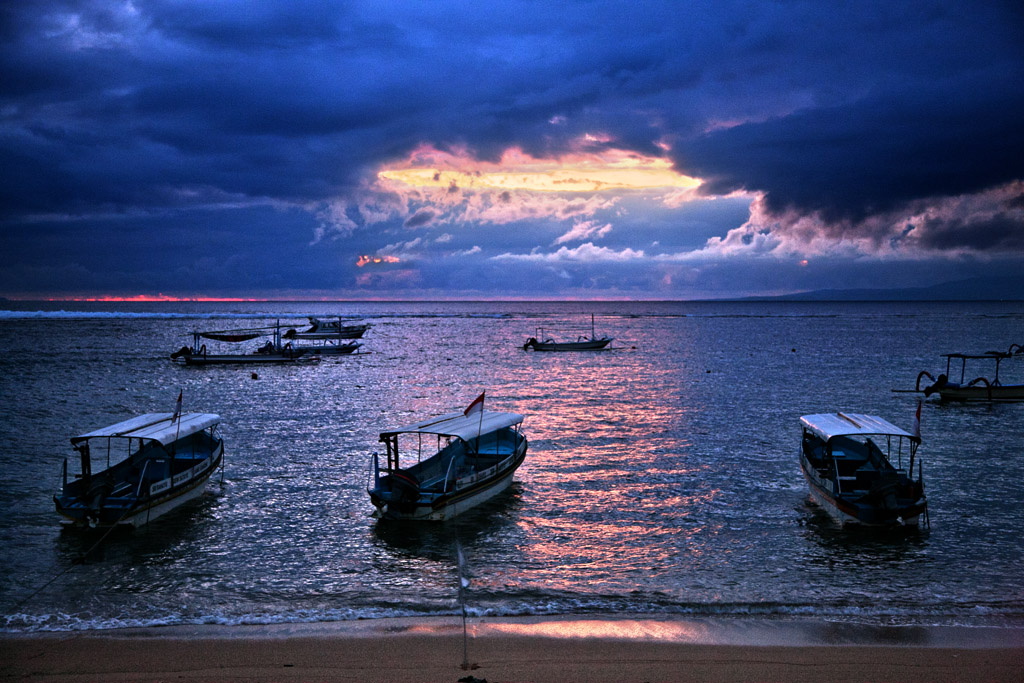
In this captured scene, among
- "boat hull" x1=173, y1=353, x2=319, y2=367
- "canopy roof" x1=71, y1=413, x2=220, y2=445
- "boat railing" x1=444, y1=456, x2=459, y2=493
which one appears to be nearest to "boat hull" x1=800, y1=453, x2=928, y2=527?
"boat railing" x1=444, y1=456, x2=459, y2=493

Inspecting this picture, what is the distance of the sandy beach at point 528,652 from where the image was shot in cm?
1043

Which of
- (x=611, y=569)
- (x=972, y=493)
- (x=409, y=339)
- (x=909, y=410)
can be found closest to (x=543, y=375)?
(x=909, y=410)

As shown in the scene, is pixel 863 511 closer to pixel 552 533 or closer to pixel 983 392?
pixel 552 533

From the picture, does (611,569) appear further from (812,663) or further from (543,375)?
(543,375)

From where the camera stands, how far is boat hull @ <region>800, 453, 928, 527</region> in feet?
55.9

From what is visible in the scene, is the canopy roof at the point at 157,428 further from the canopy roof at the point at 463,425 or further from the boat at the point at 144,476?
the canopy roof at the point at 463,425

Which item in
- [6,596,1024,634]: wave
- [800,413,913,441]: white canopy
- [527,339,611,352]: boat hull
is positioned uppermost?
[800,413,913,441]: white canopy

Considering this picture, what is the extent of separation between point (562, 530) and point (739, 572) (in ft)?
16.2

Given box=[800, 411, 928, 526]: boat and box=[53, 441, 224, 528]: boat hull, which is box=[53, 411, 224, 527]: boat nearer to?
box=[53, 441, 224, 528]: boat hull

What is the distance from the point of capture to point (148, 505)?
18266mm

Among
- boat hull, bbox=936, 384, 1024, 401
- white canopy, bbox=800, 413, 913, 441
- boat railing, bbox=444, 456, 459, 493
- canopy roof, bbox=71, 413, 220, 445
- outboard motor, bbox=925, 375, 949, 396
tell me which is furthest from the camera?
outboard motor, bbox=925, 375, 949, 396

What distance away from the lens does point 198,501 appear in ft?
68.8

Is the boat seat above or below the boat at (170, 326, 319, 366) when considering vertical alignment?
below

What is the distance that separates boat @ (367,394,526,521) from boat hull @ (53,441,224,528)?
17.4 feet
